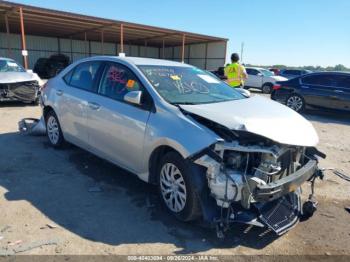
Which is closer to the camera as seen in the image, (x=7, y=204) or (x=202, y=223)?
(x=202, y=223)

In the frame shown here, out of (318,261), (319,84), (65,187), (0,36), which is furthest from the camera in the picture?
(0,36)

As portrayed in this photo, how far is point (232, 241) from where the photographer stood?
3234 mm

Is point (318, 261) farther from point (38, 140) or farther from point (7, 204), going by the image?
point (38, 140)

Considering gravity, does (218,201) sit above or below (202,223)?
above

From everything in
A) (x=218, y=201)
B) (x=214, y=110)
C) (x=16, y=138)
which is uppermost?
(x=214, y=110)

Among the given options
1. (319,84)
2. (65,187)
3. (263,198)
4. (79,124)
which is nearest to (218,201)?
(263,198)

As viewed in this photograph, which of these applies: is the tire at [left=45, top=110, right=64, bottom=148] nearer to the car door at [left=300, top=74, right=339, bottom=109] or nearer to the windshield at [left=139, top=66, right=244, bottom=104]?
the windshield at [left=139, top=66, right=244, bottom=104]

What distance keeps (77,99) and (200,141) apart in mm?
2561

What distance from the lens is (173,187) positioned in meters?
3.52

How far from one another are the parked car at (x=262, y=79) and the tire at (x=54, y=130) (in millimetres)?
17411

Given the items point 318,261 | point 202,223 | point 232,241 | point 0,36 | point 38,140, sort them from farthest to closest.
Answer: point 0,36, point 38,140, point 202,223, point 232,241, point 318,261

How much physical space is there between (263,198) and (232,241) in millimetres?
576

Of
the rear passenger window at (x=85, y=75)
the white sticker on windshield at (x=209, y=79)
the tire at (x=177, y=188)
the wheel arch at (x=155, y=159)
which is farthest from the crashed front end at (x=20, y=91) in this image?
the tire at (x=177, y=188)

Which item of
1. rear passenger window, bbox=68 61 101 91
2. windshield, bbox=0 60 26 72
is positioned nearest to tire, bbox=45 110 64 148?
rear passenger window, bbox=68 61 101 91
